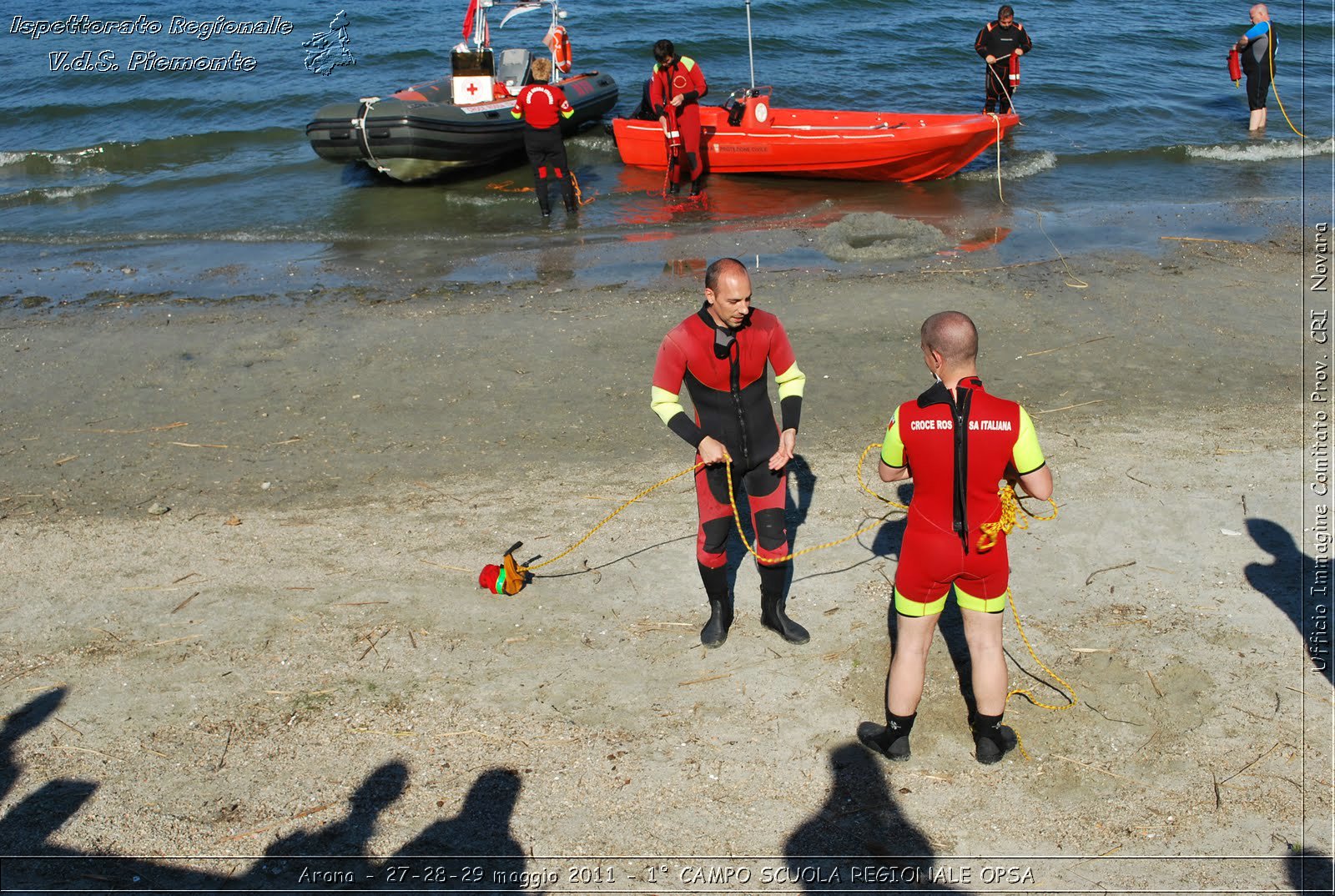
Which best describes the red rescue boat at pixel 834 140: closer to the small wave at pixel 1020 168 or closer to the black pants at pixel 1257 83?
the small wave at pixel 1020 168

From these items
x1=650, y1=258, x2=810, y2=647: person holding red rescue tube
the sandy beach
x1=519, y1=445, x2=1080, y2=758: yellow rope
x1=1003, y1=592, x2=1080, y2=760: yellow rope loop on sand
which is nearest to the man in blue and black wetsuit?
the sandy beach

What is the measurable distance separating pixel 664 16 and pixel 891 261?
55.8 ft

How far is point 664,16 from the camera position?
84.2ft

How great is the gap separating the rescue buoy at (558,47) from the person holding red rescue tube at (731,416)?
42.9ft

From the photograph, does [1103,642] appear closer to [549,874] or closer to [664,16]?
[549,874]

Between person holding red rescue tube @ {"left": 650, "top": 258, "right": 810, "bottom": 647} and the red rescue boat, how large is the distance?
1051cm

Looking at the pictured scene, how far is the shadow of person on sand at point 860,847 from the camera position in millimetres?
3889

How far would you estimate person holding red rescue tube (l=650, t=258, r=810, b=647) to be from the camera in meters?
4.76

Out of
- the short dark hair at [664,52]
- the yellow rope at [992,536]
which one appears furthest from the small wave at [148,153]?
the yellow rope at [992,536]

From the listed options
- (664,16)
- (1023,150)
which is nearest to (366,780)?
(1023,150)

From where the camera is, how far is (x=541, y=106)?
13445mm

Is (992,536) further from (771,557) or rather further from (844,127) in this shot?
(844,127)

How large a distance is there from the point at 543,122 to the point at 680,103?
2160 mm

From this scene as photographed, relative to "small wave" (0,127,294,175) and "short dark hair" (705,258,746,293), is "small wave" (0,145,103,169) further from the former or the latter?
"short dark hair" (705,258,746,293)
